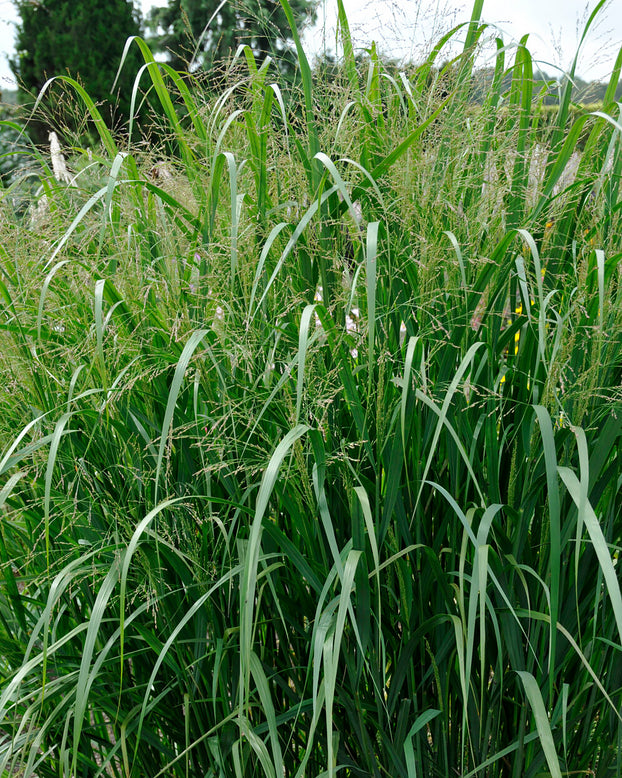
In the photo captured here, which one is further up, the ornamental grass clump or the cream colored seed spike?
the cream colored seed spike

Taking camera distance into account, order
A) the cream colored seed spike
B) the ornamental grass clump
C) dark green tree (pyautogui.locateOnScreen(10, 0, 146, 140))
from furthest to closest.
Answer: dark green tree (pyautogui.locateOnScreen(10, 0, 146, 140)) → the cream colored seed spike → the ornamental grass clump

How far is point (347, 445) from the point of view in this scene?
3.56ft

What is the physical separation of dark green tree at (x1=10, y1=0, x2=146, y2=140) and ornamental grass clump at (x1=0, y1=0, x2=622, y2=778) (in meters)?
7.90

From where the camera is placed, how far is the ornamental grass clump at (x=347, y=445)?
1.13 m

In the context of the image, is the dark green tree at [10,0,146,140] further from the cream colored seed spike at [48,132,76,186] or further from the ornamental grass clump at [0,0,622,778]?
the ornamental grass clump at [0,0,622,778]

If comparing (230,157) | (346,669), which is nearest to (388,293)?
(230,157)

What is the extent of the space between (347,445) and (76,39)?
9.08 meters

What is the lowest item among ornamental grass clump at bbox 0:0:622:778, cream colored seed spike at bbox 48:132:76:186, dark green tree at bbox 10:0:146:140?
ornamental grass clump at bbox 0:0:622:778

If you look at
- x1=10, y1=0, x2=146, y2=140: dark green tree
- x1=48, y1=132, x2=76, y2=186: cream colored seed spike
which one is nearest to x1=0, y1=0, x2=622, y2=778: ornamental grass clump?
x1=48, y1=132, x2=76, y2=186: cream colored seed spike

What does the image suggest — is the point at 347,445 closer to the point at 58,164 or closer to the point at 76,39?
the point at 58,164

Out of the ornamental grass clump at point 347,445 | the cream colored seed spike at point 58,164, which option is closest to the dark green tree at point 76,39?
the cream colored seed spike at point 58,164

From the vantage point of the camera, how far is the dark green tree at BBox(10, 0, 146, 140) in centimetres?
847

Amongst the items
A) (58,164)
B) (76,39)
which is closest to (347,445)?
(58,164)

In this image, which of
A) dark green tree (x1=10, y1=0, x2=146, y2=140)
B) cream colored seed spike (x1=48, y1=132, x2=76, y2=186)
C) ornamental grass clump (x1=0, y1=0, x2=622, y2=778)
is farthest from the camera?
dark green tree (x1=10, y1=0, x2=146, y2=140)
